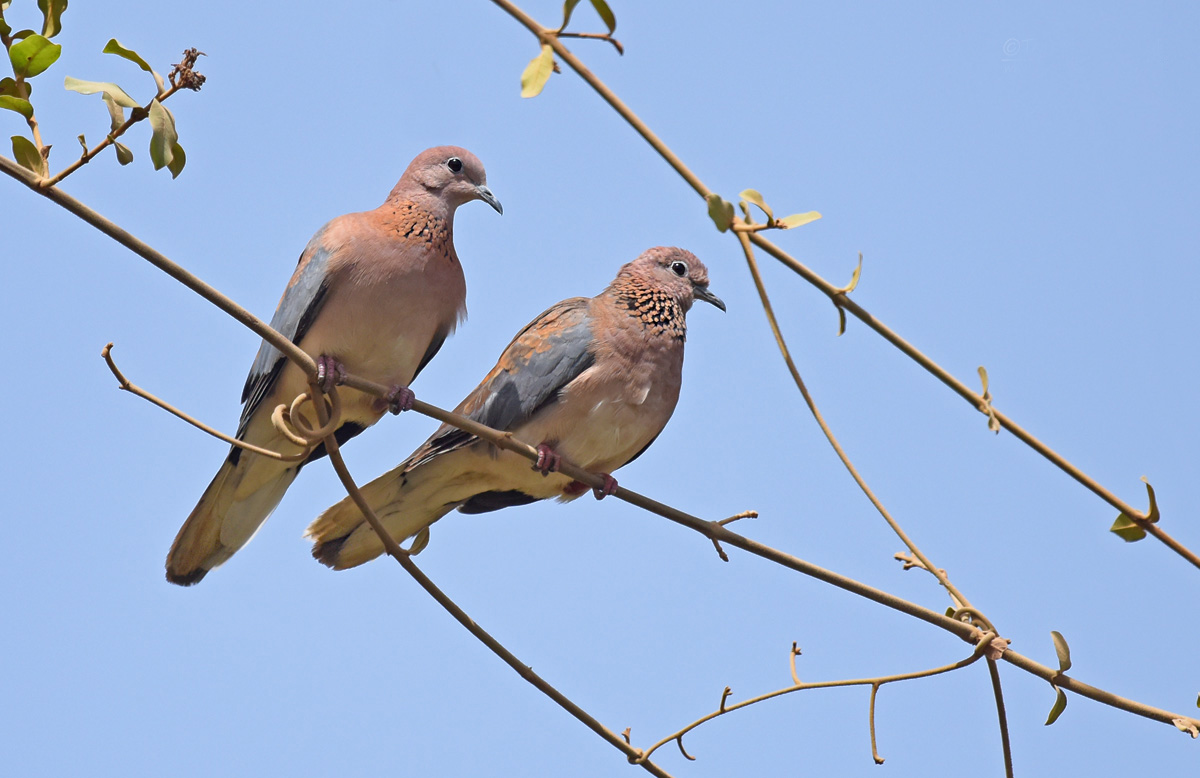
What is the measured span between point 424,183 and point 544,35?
9.21 feet

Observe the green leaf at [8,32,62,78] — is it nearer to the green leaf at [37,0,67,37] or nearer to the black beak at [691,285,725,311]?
the green leaf at [37,0,67,37]

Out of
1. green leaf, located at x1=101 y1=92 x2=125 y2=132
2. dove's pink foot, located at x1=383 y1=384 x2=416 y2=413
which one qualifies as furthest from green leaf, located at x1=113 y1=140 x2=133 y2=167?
dove's pink foot, located at x1=383 y1=384 x2=416 y2=413

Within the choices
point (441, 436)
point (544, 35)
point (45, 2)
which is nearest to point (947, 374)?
point (544, 35)

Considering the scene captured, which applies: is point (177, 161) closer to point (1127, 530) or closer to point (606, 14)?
point (606, 14)

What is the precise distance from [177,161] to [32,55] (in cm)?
29

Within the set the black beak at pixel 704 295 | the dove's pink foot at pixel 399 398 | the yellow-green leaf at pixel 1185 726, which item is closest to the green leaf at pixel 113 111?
the dove's pink foot at pixel 399 398

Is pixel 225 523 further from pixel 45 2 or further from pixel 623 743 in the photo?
pixel 45 2

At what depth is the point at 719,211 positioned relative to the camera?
1790 mm

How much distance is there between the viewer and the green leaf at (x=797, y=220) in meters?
1.89

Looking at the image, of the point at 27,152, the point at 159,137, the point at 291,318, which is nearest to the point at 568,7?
the point at 159,137

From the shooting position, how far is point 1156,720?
2.15 meters

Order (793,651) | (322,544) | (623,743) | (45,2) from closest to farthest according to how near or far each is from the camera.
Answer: (45,2) < (623,743) < (793,651) < (322,544)

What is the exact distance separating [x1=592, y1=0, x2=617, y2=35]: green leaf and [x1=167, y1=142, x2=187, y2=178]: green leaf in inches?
32.4

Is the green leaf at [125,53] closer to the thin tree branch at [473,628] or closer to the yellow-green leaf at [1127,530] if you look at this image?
the thin tree branch at [473,628]
